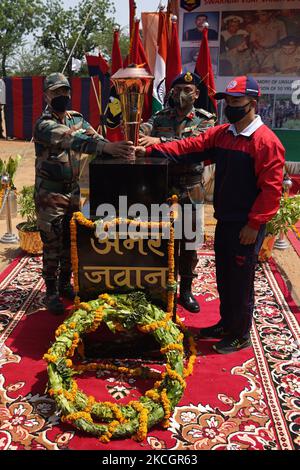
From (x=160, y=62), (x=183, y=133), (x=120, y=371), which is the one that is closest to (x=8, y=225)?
(x=183, y=133)

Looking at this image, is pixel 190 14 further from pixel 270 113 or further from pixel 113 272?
pixel 113 272

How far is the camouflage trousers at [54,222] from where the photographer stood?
3.56 meters

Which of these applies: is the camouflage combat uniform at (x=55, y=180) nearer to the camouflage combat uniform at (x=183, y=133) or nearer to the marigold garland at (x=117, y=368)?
the camouflage combat uniform at (x=183, y=133)

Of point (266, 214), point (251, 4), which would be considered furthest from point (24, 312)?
point (251, 4)

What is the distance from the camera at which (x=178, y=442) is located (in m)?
2.42

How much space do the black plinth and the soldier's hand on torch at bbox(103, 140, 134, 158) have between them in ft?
0.16

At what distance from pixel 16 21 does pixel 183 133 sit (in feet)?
76.3

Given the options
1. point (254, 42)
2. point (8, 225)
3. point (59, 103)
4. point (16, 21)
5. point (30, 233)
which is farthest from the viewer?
point (16, 21)

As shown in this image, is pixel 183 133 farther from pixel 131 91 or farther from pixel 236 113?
pixel 131 91

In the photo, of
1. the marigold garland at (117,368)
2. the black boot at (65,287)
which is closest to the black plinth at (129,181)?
the marigold garland at (117,368)

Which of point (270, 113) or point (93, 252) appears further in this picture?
point (270, 113)

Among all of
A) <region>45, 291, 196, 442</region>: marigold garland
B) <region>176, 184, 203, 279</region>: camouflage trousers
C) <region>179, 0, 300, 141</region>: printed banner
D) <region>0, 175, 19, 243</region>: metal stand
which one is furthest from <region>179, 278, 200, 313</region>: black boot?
<region>179, 0, 300, 141</region>: printed banner

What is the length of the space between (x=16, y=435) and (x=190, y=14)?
7.11 m

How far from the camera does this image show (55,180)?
3.53m
